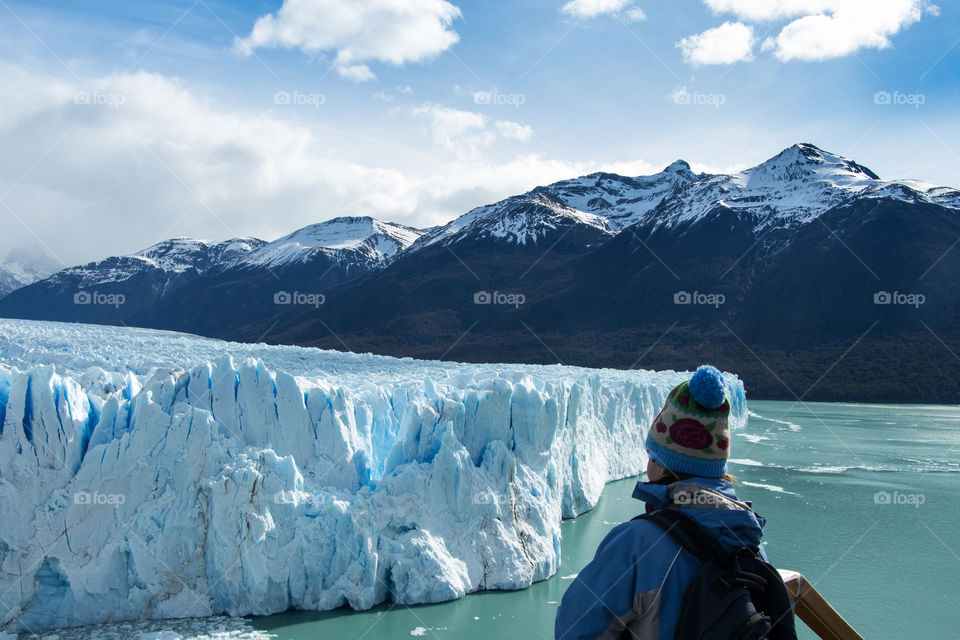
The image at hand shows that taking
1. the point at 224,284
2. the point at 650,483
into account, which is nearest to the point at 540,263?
the point at 224,284

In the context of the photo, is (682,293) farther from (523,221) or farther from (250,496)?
(250,496)

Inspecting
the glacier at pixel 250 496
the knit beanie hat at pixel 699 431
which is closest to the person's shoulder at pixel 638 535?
the knit beanie hat at pixel 699 431

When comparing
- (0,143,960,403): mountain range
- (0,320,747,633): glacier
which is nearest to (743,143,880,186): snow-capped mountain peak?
(0,143,960,403): mountain range

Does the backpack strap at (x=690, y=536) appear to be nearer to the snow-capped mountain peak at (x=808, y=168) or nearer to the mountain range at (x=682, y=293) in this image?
the mountain range at (x=682, y=293)

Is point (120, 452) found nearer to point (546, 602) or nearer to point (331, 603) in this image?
point (331, 603)

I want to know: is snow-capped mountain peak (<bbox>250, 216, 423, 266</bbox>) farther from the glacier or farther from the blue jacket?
the blue jacket

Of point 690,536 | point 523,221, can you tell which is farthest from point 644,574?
point 523,221
